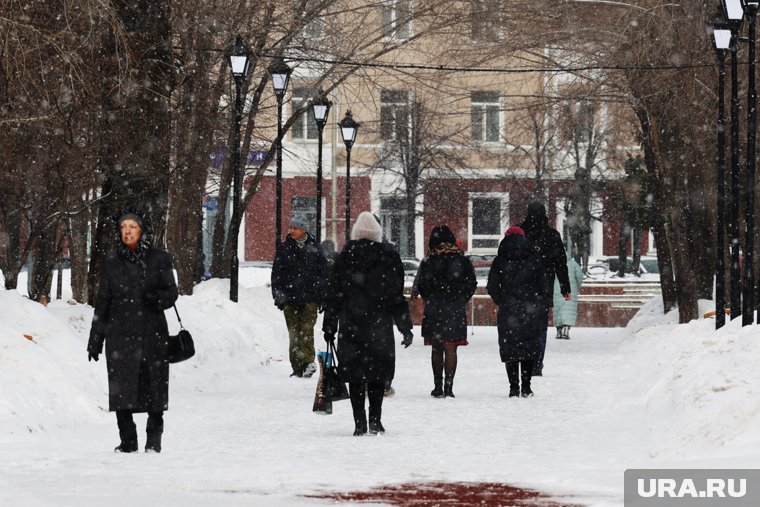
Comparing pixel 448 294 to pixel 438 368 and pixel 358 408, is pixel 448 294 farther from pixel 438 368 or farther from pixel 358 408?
pixel 358 408

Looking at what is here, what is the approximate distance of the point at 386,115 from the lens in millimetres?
49531

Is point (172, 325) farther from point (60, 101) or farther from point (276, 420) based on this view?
point (276, 420)

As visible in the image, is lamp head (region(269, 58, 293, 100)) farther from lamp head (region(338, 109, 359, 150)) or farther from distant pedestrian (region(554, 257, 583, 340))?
lamp head (region(338, 109, 359, 150))

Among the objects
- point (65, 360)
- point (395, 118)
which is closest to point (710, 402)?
point (65, 360)

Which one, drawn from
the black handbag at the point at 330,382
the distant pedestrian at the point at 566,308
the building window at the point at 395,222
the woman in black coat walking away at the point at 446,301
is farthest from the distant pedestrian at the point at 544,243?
the building window at the point at 395,222

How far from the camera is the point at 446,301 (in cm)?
1573

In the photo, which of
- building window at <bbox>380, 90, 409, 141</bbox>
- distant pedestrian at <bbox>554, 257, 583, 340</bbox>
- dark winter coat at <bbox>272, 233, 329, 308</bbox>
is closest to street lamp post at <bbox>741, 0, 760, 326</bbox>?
dark winter coat at <bbox>272, 233, 329, 308</bbox>

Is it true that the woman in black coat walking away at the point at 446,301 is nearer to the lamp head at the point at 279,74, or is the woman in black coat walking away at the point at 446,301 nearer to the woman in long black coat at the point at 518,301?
the woman in long black coat at the point at 518,301

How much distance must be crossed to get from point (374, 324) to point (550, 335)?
18726 mm

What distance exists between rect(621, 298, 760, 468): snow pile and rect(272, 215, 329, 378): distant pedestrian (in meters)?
3.92

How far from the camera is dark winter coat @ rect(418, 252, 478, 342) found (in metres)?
15.7

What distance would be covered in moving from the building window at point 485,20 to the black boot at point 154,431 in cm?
1608

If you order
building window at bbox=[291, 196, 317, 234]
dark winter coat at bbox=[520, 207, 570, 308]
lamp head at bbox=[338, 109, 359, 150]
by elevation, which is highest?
lamp head at bbox=[338, 109, 359, 150]

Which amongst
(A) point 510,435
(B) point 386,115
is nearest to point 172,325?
(A) point 510,435
